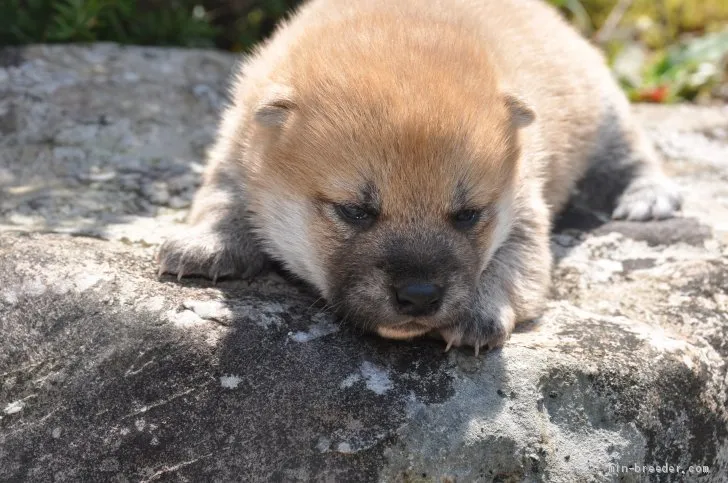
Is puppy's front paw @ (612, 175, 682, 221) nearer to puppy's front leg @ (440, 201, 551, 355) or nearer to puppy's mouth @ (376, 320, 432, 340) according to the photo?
puppy's front leg @ (440, 201, 551, 355)

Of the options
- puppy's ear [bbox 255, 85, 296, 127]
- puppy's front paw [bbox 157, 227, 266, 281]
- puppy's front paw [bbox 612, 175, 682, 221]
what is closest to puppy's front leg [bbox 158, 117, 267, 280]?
puppy's front paw [bbox 157, 227, 266, 281]

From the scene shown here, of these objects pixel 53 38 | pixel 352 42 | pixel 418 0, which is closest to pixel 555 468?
pixel 352 42

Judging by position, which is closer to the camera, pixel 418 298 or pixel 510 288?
pixel 418 298

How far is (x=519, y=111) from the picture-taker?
12.7 feet

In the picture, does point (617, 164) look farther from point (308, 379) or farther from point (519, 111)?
point (308, 379)

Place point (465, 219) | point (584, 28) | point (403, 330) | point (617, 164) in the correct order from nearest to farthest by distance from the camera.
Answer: point (403, 330), point (465, 219), point (617, 164), point (584, 28)

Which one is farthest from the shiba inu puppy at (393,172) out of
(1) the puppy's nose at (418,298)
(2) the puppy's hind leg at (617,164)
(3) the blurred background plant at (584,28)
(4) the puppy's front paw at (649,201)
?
(3) the blurred background plant at (584,28)

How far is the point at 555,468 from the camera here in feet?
11.0

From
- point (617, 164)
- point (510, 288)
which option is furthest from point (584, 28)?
point (510, 288)

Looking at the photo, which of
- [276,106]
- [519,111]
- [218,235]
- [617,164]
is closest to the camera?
[276,106]

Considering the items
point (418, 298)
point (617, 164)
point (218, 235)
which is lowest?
point (617, 164)

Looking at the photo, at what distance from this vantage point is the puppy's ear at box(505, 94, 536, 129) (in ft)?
12.6

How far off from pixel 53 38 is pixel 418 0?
2.98 meters

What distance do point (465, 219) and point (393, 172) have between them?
41 centimetres
